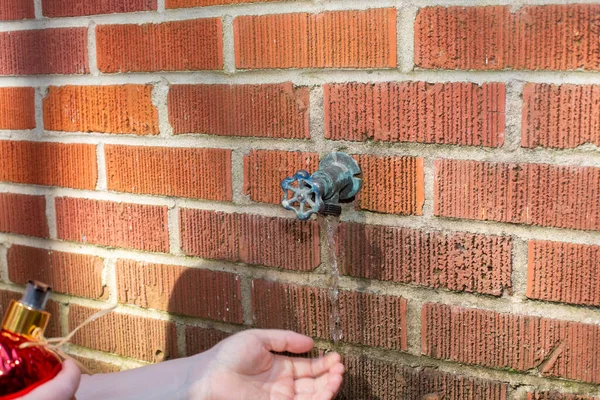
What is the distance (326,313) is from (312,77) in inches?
14.4

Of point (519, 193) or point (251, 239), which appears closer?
point (519, 193)

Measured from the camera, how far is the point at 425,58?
1.00 metres

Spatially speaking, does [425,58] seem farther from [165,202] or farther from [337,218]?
[165,202]

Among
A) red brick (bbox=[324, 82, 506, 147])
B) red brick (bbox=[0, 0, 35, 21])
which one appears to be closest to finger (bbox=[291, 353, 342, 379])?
red brick (bbox=[324, 82, 506, 147])

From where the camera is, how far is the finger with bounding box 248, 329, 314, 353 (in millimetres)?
1089

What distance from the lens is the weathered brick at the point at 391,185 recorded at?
3.39 feet

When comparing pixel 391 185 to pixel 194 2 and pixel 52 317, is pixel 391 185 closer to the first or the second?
pixel 194 2

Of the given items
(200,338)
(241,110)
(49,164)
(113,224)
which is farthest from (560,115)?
(49,164)

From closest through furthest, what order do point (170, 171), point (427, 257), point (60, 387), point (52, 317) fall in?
point (60, 387)
point (427, 257)
point (170, 171)
point (52, 317)

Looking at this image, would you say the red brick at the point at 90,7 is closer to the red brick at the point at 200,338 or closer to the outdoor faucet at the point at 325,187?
the outdoor faucet at the point at 325,187

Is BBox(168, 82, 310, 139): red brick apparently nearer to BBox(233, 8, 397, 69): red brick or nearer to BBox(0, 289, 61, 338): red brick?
BBox(233, 8, 397, 69): red brick

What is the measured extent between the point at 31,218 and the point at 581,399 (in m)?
1.06

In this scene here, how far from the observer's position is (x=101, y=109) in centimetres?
133

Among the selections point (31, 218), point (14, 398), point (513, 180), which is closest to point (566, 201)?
point (513, 180)
